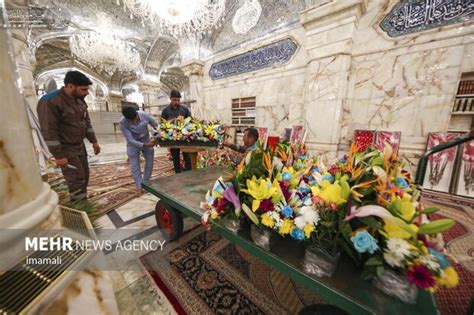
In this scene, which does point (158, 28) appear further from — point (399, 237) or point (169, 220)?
point (399, 237)

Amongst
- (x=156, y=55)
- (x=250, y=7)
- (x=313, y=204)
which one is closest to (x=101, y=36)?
(x=156, y=55)

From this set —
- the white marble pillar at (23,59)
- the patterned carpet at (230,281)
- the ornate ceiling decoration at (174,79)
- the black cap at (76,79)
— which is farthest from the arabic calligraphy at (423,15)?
the ornate ceiling decoration at (174,79)

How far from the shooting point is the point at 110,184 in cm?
406

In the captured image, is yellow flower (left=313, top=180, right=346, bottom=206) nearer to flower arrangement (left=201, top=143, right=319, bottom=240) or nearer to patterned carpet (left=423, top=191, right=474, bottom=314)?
flower arrangement (left=201, top=143, right=319, bottom=240)

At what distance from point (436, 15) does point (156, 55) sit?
11607 millimetres

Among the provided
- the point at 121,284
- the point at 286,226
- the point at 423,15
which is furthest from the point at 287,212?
the point at 423,15

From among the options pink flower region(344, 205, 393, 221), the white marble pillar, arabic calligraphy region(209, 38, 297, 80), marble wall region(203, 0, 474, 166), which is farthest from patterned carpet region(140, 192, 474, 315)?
arabic calligraphy region(209, 38, 297, 80)

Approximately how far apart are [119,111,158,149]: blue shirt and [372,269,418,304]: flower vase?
349cm

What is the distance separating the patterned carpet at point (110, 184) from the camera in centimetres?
316

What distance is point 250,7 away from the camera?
6.03 m

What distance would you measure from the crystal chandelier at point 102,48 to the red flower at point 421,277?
35.1ft

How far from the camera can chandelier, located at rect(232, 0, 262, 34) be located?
5.94 m

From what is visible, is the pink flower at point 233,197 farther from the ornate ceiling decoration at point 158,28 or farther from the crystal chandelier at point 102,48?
the crystal chandelier at point 102,48

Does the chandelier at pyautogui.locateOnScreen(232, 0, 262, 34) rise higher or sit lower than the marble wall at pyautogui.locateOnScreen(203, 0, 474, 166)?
higher
